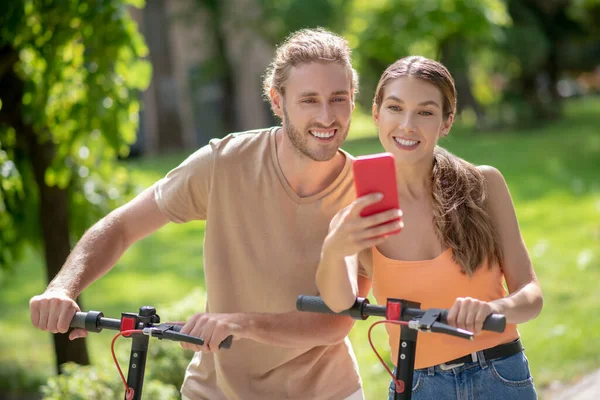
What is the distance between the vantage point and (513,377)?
2930 mm

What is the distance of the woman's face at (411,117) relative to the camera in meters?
2.92

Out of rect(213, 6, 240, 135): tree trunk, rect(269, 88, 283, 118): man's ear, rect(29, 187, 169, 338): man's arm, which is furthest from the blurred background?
rect(213, 6, 240, 135): tree trunk

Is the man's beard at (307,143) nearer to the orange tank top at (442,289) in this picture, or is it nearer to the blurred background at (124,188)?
the orange tank top at (442,289)

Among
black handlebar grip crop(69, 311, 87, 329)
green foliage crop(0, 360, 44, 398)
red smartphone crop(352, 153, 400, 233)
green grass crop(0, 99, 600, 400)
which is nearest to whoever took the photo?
red smartphone crop(352, 153, 400, 233)

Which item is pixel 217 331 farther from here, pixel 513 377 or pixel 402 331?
pixel 513 377

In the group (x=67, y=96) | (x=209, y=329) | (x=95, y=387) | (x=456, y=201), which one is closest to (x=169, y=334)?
(x=209, y=329)

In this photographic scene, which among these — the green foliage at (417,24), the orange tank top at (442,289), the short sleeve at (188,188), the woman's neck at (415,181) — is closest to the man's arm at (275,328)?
the orange tank top at (442,289)

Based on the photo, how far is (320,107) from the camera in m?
2.99

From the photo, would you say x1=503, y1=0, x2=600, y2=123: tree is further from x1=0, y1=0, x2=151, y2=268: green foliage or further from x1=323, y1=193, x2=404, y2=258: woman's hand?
x1=323, y1=193, x2=404, y2=258: woman's hand

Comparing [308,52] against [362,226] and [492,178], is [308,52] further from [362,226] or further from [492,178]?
[362,226]

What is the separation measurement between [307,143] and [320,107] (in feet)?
0.45

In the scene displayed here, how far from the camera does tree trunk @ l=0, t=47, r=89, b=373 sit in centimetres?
577

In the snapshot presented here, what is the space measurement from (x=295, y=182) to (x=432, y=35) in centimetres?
474

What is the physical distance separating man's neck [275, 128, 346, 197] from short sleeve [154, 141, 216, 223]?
274 millimetres
